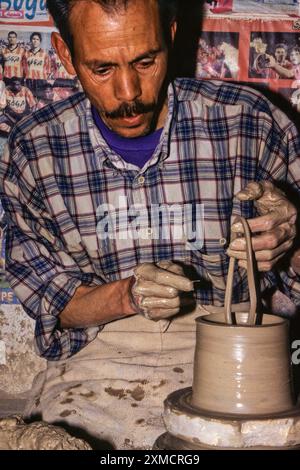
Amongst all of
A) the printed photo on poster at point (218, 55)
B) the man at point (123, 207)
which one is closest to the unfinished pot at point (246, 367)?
the man at point (123, 207)

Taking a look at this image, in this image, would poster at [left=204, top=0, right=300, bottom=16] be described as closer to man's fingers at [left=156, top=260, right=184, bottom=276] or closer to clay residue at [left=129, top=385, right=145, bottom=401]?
man's fingers at [left=156, top=260, right=184, bottom=276]

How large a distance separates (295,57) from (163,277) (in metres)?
1.96

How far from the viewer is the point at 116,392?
7.54 ft

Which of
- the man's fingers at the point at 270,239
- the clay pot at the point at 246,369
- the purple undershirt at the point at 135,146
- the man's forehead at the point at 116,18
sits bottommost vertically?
the clay pot at the point at 246,369

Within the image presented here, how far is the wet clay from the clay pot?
0.35m

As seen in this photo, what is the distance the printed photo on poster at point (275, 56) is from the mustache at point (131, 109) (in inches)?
55.2

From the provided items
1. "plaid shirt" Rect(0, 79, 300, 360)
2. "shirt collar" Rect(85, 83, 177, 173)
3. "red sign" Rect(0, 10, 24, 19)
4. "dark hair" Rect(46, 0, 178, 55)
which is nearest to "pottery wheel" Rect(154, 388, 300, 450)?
"plaid shirt" Rect(0, 79, 300, 360)

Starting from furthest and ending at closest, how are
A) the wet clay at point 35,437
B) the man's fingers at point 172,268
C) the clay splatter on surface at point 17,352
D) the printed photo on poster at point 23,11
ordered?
the clay splatter on surface at point 17,352, the printed photo on poster at point 23,11, the man's fingers at point 172,268, the wet clay at point 35,437

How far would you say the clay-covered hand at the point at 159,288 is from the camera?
1999 mm

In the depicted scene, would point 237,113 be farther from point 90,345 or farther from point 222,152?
point 90,345

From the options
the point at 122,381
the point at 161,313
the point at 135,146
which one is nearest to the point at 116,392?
the point at 122,381

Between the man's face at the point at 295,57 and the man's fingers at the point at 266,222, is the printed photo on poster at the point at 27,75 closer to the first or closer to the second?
the man's face at the point at 295,57

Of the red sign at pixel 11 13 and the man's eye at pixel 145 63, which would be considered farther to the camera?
the red sign at pixel 11 13

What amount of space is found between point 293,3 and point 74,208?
169 centimetres
